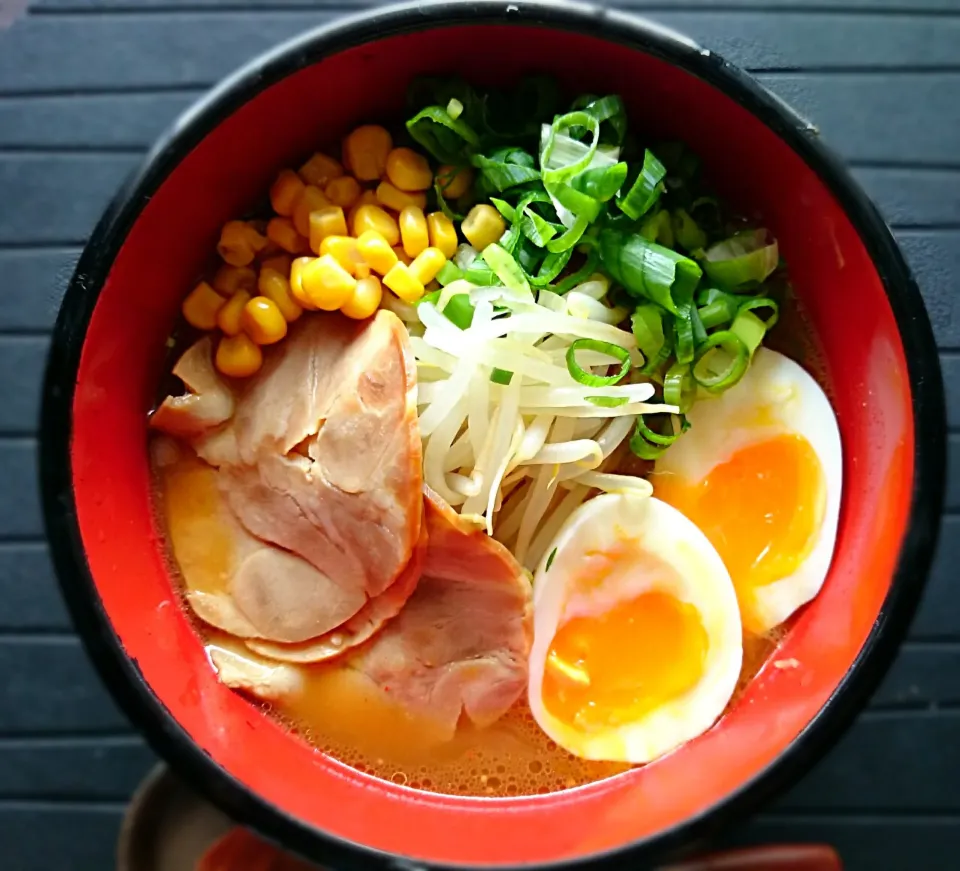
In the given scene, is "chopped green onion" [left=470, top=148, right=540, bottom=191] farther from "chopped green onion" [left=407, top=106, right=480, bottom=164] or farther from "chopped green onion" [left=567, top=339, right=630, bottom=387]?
"chopped green onion" [left=567, top=339, right=630, bottom=387]

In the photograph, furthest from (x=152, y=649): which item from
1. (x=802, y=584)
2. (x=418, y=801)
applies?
(x=802, y=584)

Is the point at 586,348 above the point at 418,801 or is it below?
above

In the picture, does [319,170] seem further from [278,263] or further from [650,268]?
[650,268]

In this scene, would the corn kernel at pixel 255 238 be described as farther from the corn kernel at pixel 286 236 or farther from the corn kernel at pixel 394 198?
the corn kernel at pixel 394 198

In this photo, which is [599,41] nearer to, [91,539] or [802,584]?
[802,584]

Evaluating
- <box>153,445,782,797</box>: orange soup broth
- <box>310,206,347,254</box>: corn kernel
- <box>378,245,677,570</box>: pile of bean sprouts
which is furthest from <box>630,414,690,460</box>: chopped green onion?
<box>310,206,347,254</box>: corn kernel

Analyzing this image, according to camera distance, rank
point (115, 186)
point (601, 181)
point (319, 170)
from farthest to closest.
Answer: point (115, 186) < point (319, 170) < point (601, 181)

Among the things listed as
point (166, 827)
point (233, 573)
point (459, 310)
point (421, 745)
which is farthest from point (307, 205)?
point (166, 827)
